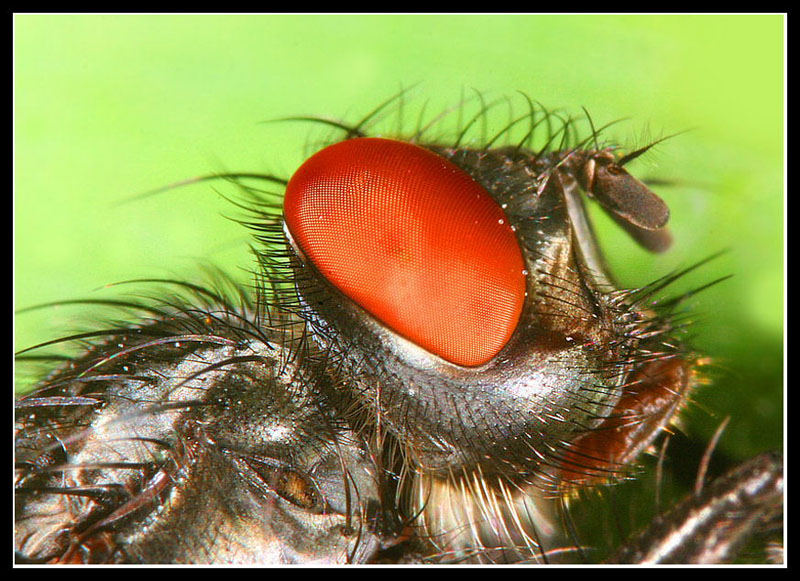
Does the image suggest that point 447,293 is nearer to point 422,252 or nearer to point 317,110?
point 422,252

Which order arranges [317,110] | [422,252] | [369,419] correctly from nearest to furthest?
[422,252], [369,419], [317,110]

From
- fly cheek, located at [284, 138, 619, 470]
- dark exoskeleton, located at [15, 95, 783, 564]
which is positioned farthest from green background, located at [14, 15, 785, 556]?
fly cheek, located at [284, 138, 619, 470]

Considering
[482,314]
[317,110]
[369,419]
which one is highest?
[317,110]

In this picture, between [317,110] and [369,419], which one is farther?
[317,110]

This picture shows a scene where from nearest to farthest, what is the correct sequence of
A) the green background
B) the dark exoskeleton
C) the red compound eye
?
the red compound eye < the dark exoskeleton < the green background

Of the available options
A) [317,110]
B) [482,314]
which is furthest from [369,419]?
[317,110]

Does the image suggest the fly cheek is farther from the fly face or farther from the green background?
the green background

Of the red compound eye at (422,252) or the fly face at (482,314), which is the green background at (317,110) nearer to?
the fly face at (482,314)
